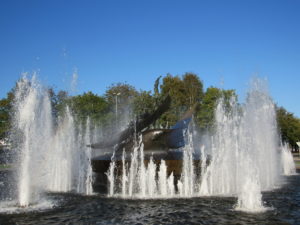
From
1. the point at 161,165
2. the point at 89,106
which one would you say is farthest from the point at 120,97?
the point at 161,165

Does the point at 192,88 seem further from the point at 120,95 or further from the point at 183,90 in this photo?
the point at 120,95

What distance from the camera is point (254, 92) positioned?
57.3ft

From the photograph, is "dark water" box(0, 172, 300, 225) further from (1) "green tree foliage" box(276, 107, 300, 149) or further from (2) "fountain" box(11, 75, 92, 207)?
(1) "green tree foliage" box(276, 107, 300, 149)

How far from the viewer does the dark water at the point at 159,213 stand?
7074 millimetres

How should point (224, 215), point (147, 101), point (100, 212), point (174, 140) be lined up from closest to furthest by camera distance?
point (224, 215)
point (100, 212)
point (174, 140)
point (147, 101)

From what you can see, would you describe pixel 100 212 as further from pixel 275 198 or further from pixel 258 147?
pixel 258 147

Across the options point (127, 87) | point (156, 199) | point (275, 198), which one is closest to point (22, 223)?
point (156, 199)

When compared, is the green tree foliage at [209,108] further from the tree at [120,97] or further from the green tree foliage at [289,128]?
the green tree foliage at [289,128]

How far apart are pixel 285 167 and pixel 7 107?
110 feet

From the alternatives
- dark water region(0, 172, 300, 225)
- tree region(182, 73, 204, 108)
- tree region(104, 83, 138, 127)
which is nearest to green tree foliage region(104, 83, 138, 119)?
tree region(104, 83, 138, 127)

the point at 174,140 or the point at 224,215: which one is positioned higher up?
the point at 174,140

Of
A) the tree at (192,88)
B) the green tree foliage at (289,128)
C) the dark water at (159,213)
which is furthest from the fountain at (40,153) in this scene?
the green tree foliage at (289,128)

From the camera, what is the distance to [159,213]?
7.93m

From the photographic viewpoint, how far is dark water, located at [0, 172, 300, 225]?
7074mm
